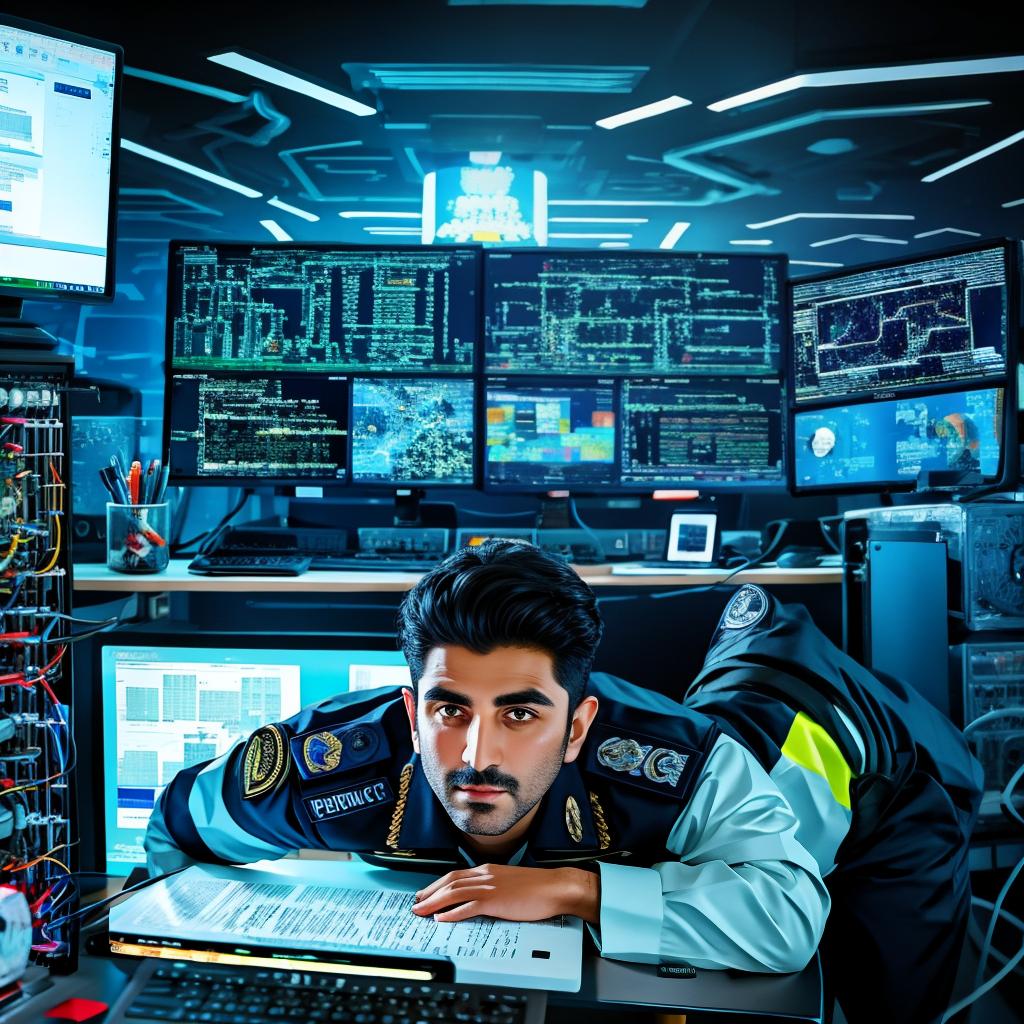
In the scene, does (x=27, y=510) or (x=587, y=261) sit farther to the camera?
(x=587, y=261)

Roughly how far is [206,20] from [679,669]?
10.3ft

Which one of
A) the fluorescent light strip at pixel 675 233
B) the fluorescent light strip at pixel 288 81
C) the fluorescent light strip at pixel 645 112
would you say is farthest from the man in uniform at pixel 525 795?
the fluorescent light strip at pixel 675 233

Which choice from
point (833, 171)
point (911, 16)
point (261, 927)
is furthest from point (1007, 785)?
point (833, 171)

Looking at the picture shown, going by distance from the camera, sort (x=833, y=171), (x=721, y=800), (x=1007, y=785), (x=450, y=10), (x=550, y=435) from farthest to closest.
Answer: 1. (x=833, y=171)
2. (x=450, y=10)
3. (x=550, y=435)
4. (x=1007, y=785)
5. (x=721, y=800)

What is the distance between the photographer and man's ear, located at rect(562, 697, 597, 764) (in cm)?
86

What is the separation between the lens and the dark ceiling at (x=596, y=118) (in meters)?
3.23

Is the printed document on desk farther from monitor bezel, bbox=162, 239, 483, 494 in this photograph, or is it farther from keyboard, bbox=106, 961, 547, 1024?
monitor bezel, bbox=162, 239, 483, 494

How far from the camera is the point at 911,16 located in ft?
10.5

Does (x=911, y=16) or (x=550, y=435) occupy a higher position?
(x=911, y=16)

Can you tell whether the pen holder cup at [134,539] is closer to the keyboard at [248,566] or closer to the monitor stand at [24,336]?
the keyboard at [248,566]

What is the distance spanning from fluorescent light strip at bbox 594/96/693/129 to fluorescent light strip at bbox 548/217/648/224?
1445 millimetres

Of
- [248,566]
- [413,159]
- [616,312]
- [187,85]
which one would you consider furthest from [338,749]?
[413,159]

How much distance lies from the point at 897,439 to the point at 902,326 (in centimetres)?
24

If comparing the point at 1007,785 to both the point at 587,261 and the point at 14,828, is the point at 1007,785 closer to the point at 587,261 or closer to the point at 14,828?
the point at 587,261
